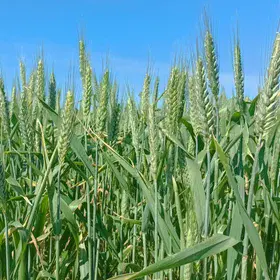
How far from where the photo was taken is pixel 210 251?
102 centimetres

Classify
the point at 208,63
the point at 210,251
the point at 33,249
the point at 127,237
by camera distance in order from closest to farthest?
the point at 210,251
the point at 208,63
the point at 33,249
the point at 127,237

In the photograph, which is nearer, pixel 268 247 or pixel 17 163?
pixel 268 247

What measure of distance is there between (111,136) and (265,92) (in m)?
0.84

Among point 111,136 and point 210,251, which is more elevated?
point 111,136

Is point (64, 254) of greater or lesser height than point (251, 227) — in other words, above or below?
below

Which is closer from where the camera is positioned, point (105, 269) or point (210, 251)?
point (210, 251)

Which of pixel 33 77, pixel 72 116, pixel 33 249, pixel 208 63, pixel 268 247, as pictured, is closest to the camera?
pixel 72 116

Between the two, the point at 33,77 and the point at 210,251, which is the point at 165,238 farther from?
the point at 33,77

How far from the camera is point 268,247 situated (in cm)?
161

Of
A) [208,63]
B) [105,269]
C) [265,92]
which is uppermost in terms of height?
[208,63]

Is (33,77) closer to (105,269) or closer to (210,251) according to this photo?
(105,269)

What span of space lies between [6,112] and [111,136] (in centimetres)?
44

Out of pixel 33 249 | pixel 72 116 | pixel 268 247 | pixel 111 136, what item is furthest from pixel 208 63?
pixel 33 249

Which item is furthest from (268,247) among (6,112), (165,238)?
(6,112)
